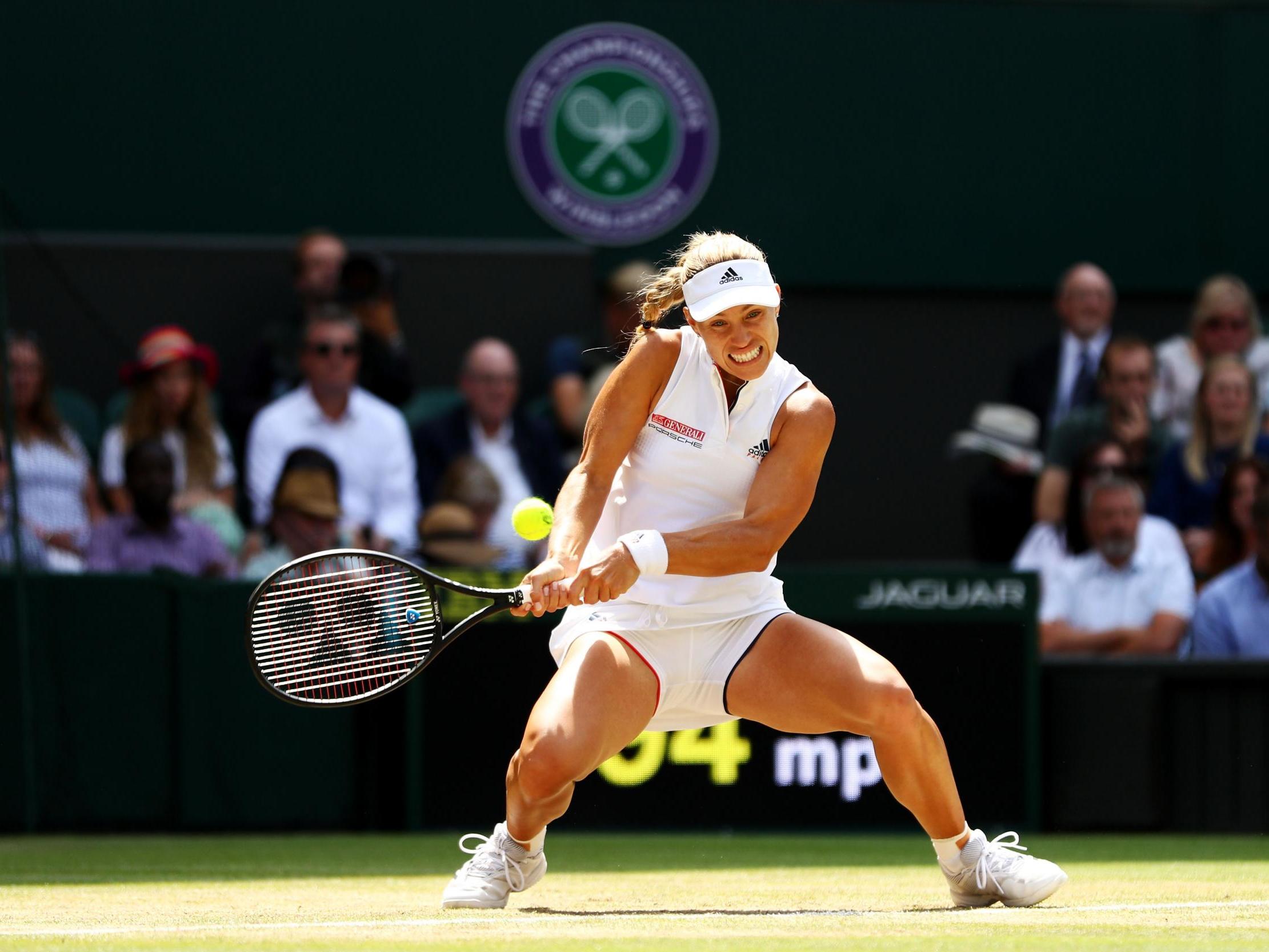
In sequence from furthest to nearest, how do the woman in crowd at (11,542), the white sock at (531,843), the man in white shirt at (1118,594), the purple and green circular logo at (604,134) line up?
the purple and green circular logo at (604,134) → the man in white shirt at (1118,594) → the woman in crowd at (11,542) → the white sock at (531,843)

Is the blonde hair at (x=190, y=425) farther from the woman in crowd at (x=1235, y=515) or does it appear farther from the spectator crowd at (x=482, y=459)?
the woman in crowd at (x=1235, y=515)

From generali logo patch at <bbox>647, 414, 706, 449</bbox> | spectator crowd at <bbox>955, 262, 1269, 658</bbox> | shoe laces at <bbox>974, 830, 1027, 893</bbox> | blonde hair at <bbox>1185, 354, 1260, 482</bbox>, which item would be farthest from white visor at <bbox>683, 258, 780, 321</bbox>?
blonde hair at <bbox>1185, 354, 1260, 482</bbox>

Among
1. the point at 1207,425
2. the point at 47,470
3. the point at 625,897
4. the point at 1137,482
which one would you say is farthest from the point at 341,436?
the point at 625,897

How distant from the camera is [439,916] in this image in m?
4.90

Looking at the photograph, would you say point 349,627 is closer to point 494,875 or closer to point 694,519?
point 494,875

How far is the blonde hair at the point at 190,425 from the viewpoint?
8.79 meters

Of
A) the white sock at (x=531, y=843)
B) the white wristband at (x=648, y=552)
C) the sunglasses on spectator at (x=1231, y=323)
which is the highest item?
the sunglasses on spectator at (x=1231, y=323)

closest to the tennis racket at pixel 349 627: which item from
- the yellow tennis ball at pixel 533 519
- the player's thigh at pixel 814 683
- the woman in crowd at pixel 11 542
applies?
the yellow tennis ball at pixel 533 519

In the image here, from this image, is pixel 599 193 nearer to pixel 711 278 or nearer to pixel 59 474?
pixel 59 474

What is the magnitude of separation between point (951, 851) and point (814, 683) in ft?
1.74

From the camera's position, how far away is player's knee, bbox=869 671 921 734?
489 centimetres

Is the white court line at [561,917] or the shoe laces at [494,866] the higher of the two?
the shoe laces at [494,866]

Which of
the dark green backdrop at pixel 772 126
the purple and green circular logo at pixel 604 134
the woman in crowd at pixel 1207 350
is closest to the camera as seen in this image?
the woman in crowd at pixel 1207 350

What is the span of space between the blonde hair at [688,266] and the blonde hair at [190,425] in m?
3.98
